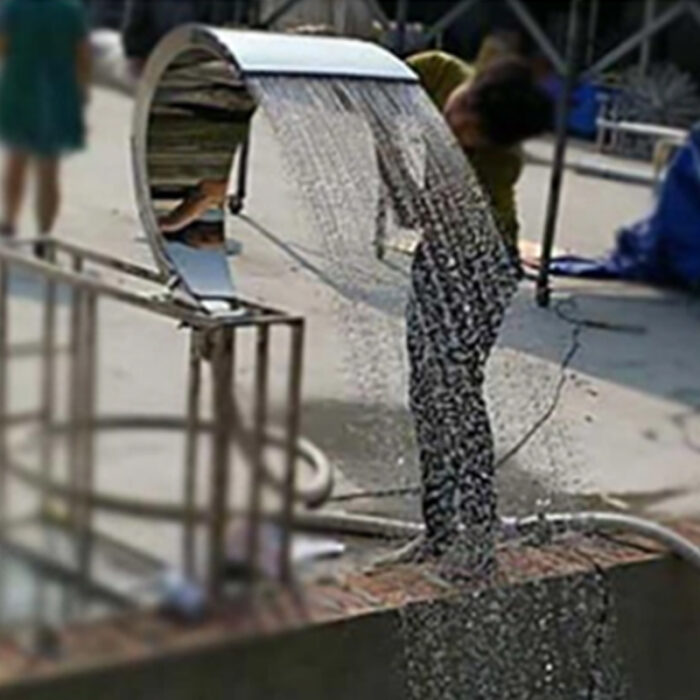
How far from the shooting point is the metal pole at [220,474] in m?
1.76

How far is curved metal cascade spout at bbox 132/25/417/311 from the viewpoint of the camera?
5.63 ft

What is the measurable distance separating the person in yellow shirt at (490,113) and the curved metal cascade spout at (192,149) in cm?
14

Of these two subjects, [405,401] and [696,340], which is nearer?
[405,401]

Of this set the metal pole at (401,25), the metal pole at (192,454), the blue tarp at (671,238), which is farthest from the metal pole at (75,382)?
the blue tarp at (671,238)

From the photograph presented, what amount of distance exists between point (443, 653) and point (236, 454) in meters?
0.32

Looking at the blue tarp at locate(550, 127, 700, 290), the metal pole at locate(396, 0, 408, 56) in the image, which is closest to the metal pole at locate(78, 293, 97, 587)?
the metal pole at locate(396, 0, 408, 56)

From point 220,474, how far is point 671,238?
6.52ft

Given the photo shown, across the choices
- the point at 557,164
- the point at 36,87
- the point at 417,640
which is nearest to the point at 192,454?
the point at 417,640

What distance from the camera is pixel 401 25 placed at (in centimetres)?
202

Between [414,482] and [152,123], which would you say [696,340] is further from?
[152,123]

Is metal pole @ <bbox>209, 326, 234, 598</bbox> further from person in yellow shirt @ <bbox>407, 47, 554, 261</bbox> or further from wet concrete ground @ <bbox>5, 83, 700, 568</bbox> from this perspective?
person in yellow shirt @ <bbox>407, 47, 554, 261</bbox>

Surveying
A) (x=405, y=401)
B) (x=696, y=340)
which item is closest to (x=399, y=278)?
(x=405, y=401)

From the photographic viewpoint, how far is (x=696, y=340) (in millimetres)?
3016

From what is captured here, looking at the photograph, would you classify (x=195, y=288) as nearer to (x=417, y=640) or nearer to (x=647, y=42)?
(x=417, y=640)
